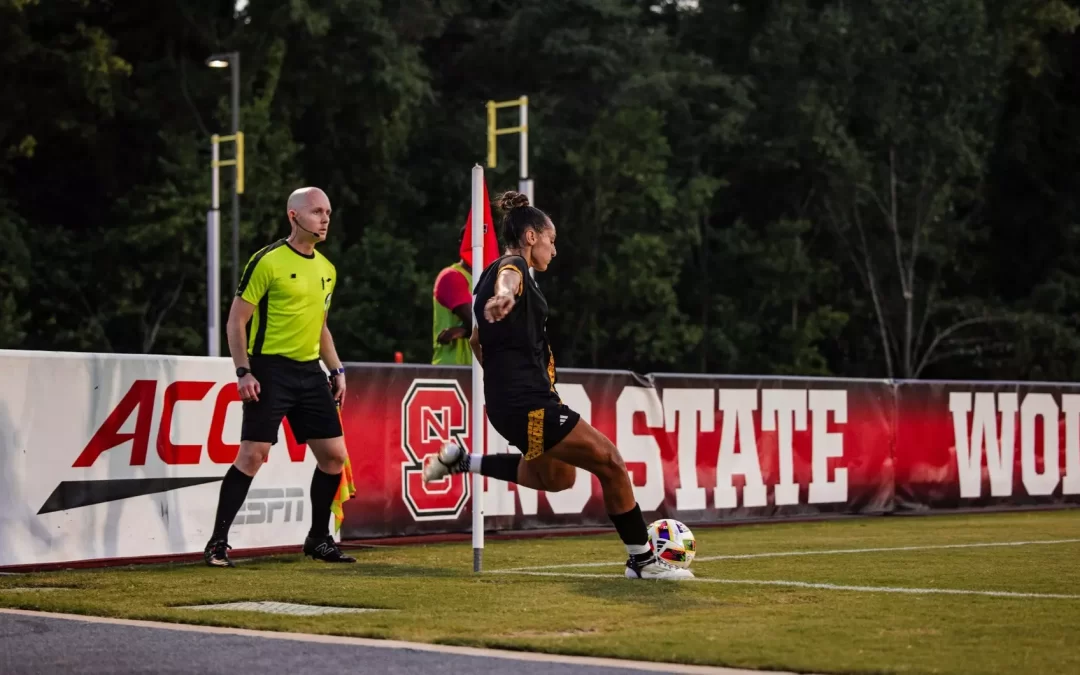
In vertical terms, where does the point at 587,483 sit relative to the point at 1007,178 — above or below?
below

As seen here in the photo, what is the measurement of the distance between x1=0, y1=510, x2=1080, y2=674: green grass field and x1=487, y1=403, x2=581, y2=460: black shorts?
0.74 meters

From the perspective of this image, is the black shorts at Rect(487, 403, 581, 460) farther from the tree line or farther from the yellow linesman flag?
the tree line

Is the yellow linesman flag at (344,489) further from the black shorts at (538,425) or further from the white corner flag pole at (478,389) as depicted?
the black shorts at (538,425)


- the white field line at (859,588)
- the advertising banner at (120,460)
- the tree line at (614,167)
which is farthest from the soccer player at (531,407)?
the tree line at (614,167)

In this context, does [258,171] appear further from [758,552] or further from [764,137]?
[758,552]

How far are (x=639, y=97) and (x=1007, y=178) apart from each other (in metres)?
12.5

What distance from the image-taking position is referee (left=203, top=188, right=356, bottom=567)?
36.1ft

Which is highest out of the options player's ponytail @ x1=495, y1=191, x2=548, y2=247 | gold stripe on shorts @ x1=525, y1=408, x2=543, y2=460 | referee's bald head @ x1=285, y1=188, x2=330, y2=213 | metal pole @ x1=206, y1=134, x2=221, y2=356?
metal pole @ x1=206, y1=134, x2=221, y2=356

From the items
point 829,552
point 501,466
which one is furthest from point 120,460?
point 829,552

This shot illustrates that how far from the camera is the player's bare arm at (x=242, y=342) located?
10.8m

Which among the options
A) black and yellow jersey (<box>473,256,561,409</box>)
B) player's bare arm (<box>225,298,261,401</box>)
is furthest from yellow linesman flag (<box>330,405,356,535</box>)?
black and yellow jersey (<box>473,256,561,409</box>)

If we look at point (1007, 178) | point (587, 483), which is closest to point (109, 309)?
point (1007, 178)

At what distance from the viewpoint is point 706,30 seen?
58.1 metres

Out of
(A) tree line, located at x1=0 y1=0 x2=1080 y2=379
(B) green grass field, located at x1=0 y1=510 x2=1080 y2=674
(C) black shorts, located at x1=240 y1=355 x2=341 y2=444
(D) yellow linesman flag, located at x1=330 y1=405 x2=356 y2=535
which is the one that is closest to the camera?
(B) green grass field, located at x1=0 y1=510 x2=1080 y2=674
